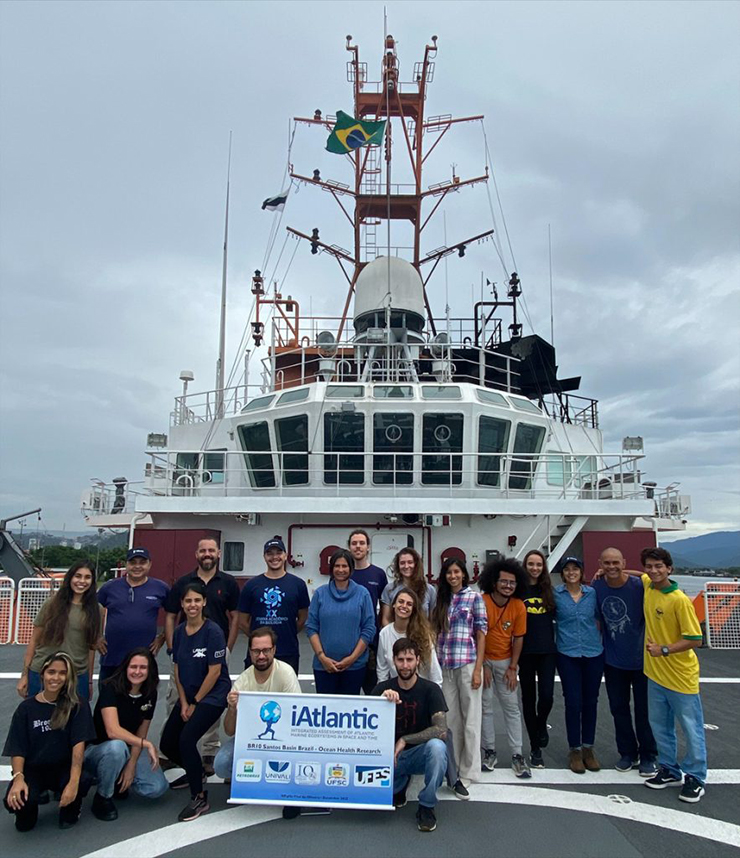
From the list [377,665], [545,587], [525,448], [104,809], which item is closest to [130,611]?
[104,809]

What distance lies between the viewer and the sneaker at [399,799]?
4.54 meters

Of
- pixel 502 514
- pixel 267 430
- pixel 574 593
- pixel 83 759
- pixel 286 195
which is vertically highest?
pixel 286 195

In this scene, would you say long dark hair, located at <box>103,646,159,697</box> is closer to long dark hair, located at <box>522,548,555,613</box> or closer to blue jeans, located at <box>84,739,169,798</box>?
blue jeans, located at <box>84,739,169,798</box>

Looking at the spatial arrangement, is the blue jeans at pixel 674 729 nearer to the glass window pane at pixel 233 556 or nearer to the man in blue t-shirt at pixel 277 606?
the man in blue t-shirt at pixel 277 606

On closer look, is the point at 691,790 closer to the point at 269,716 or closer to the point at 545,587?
the point at 545,587

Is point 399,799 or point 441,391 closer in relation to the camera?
point 399,799

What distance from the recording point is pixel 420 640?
4.75 m

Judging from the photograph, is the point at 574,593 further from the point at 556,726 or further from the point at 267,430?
the point at 267,430

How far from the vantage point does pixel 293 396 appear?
42.0 ft

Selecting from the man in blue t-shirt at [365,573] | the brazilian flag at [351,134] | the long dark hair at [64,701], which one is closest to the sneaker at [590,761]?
the man in blue t-shirt at [365,573]

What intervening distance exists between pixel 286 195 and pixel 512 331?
1019cm

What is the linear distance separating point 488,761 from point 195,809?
2408 millimetres

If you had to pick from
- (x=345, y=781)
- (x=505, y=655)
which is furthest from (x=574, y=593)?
(x=345, y=781)

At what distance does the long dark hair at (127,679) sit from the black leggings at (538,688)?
123 inches
